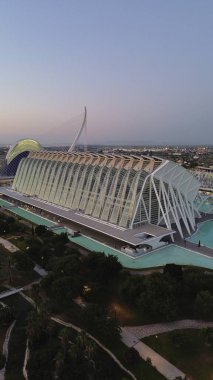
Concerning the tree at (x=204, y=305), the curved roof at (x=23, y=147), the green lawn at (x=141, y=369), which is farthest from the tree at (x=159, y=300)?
the curved roof at (x=23, y=147)

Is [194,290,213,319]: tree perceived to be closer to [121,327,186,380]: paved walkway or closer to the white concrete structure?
[121,327,186,380]: paved walkway

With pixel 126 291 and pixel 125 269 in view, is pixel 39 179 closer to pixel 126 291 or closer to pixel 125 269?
pixel 125 269

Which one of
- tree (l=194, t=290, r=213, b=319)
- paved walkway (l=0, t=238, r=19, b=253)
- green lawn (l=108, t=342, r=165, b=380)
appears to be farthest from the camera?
paved walkway (l=0, t=238, r=19, b=253)

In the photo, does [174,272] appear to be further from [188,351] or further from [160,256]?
[160,256]

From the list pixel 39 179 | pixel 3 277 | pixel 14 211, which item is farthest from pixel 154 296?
pixel 39 179

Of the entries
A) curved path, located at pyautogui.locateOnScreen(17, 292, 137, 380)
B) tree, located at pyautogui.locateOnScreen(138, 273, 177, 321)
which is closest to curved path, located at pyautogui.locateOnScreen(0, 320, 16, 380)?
curved path, located at pyautogui.locateOnScreen(17, 292, 137, 380)

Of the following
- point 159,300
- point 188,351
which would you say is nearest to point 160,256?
point 159,300

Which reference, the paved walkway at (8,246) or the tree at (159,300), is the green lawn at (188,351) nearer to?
the tree at (159,300)
